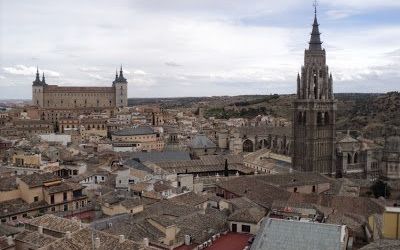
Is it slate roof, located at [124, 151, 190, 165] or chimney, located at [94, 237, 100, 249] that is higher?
chimney, located at [94, 237, 100, 249]

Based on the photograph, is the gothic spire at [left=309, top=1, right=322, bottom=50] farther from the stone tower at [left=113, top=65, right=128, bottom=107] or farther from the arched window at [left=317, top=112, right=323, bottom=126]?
the stone tower at [left=113, top=65, right=128, bottom=107]

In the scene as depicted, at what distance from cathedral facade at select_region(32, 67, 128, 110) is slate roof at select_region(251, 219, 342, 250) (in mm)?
133646

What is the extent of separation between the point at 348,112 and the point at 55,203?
123 meters

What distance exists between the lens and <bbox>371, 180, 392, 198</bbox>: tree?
4905 cm

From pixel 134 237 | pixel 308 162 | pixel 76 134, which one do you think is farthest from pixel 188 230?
pixel 76 134

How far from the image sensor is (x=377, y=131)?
353 ft

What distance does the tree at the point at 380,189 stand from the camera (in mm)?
49047

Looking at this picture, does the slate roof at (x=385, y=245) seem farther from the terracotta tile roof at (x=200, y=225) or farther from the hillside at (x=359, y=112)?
the hillside at (x=359, y=112)

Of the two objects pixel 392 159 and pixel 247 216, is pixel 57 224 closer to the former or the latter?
pixel 247 216

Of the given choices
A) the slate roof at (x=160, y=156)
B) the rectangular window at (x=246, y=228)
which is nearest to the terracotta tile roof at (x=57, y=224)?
the rectangular window at (x=246, y=228)

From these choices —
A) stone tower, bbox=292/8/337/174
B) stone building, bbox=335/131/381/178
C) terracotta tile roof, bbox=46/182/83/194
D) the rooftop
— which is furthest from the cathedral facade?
terracotta tile roof, bbox=46/182/83/194

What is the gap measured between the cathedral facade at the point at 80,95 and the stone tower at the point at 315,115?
9733cm

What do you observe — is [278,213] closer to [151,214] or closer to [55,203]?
[151,214]

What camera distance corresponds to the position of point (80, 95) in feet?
511
